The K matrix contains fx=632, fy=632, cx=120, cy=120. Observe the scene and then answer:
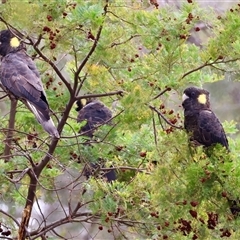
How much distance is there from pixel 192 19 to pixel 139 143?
1.61 feet

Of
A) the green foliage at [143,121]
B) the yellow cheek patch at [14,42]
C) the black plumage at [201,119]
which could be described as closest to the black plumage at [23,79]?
the yellow cheek patch at [14,42]

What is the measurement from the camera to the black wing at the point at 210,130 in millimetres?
2308

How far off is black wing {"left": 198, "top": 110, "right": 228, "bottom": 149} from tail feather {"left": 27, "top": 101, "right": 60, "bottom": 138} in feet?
1.69

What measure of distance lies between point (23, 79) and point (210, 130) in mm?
751

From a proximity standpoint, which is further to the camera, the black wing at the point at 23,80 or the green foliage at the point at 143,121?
the black wing at the point at 23,80

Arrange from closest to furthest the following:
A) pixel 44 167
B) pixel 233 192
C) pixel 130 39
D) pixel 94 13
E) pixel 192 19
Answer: pixel 233 192
pixel 94 13
pixel 192 19
pixel 130 39
pixel 44 167

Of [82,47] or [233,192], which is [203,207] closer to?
[233,192]

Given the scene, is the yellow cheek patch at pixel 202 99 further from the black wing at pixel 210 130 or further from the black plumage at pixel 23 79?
the black plumage at pixel 23 79

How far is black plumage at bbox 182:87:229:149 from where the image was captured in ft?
7.61

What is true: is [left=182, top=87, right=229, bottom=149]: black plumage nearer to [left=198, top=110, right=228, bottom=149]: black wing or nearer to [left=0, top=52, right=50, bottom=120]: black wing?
[left=198, top=110, right=228, bottom=149]: black wing

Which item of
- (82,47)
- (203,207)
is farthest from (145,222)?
(82,47)

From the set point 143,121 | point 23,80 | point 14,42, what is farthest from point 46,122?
point 14,42

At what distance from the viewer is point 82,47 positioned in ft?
7.22

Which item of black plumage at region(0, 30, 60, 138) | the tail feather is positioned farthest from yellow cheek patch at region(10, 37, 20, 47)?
the tail feather
